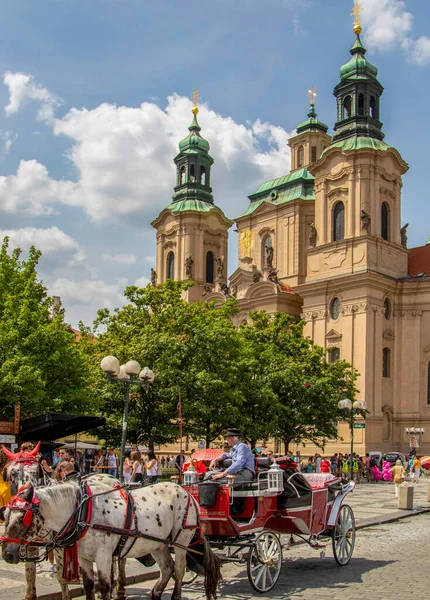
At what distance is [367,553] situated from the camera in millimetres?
13484

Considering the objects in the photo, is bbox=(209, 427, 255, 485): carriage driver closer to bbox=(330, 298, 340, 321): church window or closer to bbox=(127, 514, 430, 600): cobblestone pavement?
bbox=(127, 514, 430, 600): cobblestone pavement

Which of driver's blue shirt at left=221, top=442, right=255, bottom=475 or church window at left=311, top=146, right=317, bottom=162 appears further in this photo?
church window at left=311, top=146, right=317, bottom=162

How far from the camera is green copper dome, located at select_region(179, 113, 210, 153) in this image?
241 ft

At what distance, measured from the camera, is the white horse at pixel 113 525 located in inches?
296

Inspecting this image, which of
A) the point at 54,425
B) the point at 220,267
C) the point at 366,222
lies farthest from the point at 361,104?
the point at 54,425

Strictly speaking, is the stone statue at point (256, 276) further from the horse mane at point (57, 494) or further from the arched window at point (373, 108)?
the horse mane at point (57, 494)

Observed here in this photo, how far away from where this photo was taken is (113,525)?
827 centimetres

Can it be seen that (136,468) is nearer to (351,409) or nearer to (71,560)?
(71,560)

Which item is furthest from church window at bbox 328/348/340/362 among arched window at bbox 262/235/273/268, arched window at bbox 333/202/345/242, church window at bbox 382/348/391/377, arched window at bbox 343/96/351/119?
arched window at bbox 343/96/351/119

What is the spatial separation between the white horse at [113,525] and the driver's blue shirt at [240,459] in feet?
4.08

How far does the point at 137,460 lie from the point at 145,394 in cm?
978

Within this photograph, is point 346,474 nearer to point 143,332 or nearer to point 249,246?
point 143,332

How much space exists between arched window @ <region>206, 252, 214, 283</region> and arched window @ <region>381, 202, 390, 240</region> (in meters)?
20.0

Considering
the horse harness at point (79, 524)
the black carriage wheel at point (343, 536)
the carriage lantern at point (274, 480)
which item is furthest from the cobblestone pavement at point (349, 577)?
the horse harness at point (79, 524)
